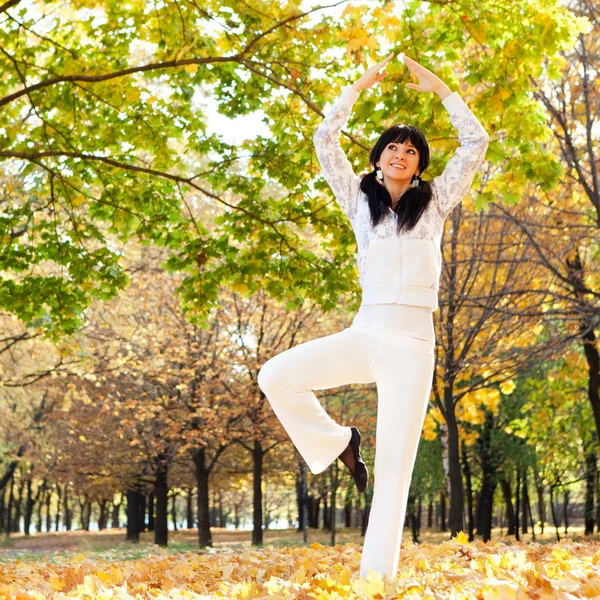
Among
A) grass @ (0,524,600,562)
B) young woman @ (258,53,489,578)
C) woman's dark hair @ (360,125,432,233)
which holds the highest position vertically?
woman's dark hair @ (360,125,432,233)

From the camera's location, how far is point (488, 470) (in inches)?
912

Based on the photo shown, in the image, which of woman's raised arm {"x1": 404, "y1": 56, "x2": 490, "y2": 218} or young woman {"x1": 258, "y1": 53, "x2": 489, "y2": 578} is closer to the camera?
young woman {"x1": 258, "y1": 53, "x2": 489, "y2": 578}

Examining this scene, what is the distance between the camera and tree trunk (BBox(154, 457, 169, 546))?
22.1 metres

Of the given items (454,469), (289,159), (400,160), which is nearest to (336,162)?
(400,160)

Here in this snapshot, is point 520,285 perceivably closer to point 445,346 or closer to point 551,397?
point 445,346

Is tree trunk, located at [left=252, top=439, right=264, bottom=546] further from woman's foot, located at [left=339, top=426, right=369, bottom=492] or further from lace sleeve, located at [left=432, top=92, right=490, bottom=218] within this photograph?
lace sleeve, located at [left=432, top=92, right=490, bottom=218]

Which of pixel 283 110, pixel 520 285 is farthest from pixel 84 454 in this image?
pixel 283 110

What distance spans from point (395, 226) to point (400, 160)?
38cm

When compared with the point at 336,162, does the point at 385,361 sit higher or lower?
lower

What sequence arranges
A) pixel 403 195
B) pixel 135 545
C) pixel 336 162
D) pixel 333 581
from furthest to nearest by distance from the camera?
1. pixel 135 545
2. pixel 336 162
3. pixel 403 195
4. pixel 333 581

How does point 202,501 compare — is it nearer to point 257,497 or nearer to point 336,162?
point 257,497

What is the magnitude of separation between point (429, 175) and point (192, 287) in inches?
156

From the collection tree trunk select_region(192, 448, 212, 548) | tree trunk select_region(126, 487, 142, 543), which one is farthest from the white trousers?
tree trunk select_region(126, 487, 142, 543)

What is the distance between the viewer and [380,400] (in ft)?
12.7
